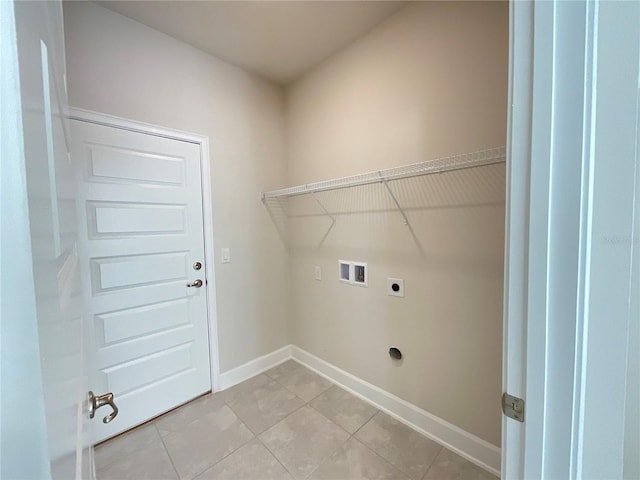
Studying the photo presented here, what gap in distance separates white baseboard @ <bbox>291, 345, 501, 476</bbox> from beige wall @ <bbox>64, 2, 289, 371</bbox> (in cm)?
75

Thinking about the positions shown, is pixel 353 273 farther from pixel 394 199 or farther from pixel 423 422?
pixel 423 422

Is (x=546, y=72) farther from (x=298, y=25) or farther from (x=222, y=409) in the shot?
(x=222, y=409)

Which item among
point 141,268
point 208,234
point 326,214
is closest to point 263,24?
point 326,214

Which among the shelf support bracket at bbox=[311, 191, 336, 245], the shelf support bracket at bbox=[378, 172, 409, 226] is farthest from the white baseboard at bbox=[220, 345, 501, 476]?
the shelf support bracket at bbox=[378, 172, 409, 226]

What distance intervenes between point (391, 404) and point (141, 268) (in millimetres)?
2023

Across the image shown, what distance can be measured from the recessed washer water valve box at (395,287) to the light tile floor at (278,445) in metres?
0.89

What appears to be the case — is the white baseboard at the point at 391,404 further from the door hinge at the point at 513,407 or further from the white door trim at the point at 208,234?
the door hinge at the point at 513,407

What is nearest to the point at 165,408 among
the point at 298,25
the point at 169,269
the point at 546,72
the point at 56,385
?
the point at 169,269

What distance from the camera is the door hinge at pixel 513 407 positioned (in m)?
0.52

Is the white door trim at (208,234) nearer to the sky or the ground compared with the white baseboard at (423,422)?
nearer to the sky

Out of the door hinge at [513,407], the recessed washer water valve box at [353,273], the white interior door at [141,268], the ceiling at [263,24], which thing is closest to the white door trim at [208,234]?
the white interior door at [141,268]


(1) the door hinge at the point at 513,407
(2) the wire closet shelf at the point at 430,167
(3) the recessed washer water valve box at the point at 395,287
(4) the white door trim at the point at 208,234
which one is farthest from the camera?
(4) the white door trim at the point at 208,234

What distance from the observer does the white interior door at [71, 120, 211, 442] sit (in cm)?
161

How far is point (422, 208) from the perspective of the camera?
63.5 inches
